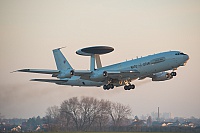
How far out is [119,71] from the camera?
8250 cm

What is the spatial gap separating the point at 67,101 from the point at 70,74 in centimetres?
3103

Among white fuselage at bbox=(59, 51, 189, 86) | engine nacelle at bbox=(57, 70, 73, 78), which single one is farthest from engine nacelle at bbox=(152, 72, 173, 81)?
engine nacelle at bbox=(57, 70, 73, 78)

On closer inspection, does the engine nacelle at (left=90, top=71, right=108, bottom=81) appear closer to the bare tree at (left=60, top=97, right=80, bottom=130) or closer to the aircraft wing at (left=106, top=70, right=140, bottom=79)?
the aircraft wing at (left=106, top=70, right=140, bottom=79)

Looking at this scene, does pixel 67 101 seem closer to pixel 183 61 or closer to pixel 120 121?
pixel 120 121

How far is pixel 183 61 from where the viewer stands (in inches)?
3066

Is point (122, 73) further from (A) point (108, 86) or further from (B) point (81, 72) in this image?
(B) point (81, 72)

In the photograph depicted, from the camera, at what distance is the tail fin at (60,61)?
96369mm

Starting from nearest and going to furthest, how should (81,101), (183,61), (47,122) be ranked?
(183,61), (47,122), (81,101)

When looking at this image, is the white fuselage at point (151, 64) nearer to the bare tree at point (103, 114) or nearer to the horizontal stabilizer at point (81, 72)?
the horizontal stabilizer at point (81, 72)

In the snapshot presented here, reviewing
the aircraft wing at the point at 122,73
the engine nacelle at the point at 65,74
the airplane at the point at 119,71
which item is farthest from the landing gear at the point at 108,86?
the engine nacelle at the point at 65,74

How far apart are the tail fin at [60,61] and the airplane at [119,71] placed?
17.1 ft

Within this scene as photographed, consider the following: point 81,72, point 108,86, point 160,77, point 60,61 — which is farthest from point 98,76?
point 60,61

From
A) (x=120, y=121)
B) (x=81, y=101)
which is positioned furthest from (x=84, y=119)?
(x=120, y=121)

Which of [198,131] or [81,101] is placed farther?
[81,101]
